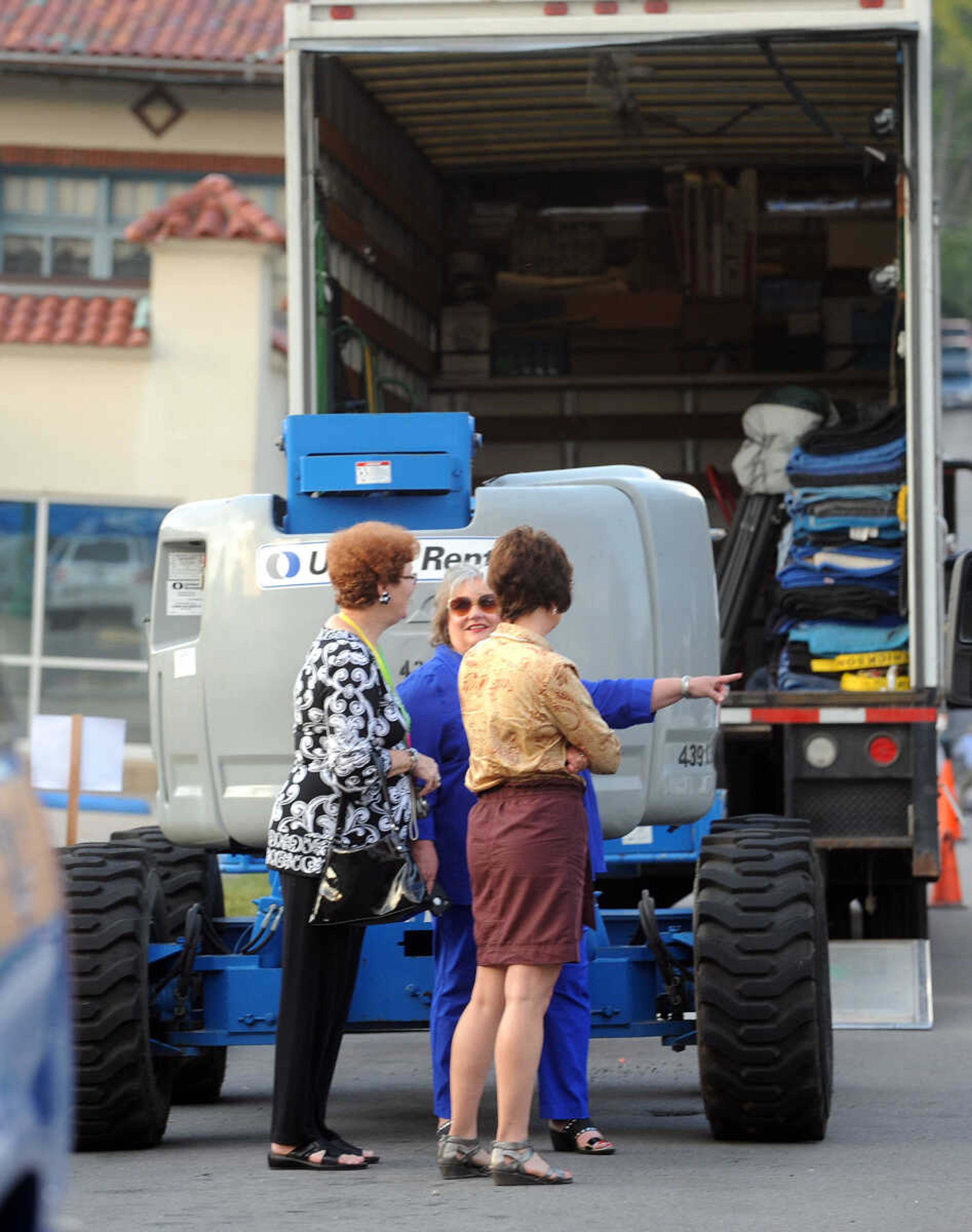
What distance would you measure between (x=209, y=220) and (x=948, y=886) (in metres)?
8.34

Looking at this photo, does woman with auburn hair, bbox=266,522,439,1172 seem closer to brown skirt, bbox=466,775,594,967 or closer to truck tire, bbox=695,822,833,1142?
brown skirt, bbox=466,775,594,967

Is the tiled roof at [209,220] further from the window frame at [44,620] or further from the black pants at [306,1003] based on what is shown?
the black pants at [306,1003]

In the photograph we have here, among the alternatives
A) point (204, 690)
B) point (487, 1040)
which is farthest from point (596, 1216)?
point (204, 690)

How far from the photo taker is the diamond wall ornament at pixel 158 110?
2500cm

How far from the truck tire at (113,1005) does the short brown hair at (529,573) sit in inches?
58.9

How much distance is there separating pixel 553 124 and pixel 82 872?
7024 millimetres

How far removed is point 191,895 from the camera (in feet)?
28.0

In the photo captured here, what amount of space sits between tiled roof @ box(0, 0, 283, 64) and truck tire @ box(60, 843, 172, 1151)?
58.8ft

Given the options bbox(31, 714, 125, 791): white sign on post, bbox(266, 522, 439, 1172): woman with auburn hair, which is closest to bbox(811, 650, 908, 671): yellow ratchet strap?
bbox(31, 714, 125, 791): white sign on post

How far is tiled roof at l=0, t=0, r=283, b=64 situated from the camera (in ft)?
79.8

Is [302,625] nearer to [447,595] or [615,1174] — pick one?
[447,595]

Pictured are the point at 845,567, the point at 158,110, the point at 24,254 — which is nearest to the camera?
the point at 845,567

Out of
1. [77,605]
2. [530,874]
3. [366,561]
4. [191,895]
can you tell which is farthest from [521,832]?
[77,605]

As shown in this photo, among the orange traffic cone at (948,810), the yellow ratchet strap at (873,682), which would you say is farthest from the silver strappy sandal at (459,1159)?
the orange traffic cone at (948,810)
